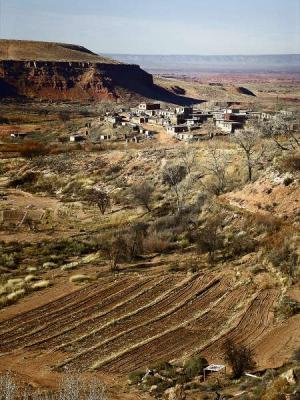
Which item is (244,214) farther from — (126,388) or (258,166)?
(126,388)

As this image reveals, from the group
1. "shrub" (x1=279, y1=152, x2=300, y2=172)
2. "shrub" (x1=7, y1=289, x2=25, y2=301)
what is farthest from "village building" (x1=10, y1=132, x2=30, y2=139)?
"shrub" (x1=7, y1=289, x2=25, y2=301)

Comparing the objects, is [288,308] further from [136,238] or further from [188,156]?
[188,156]

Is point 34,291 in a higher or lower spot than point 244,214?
lower

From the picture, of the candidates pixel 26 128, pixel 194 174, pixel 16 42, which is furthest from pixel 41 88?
pixel 194 174

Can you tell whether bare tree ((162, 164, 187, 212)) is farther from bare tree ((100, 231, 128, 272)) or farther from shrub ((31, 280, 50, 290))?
shrub ((31, 280, 50, 290))

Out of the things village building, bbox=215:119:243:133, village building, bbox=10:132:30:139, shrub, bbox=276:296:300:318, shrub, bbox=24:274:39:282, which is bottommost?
shrub, bbox=24:274:39:282

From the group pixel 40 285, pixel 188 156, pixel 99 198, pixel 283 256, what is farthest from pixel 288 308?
pixel 188 156

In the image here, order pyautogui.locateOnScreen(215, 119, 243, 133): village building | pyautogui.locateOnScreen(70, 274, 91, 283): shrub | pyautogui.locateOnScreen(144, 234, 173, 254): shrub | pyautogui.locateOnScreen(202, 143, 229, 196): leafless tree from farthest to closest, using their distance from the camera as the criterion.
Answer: pyautogui.locateOnScreen(215, 119, 243, 133): village building < pyautogui.locateOnScreen(202, 143, 229, 196): leafless tree < pyautogui.locateOnScreen(144, 234, 173, 254): shrub < pyautogui.locateOnScreen(70, 274, 91, 283): shrub
